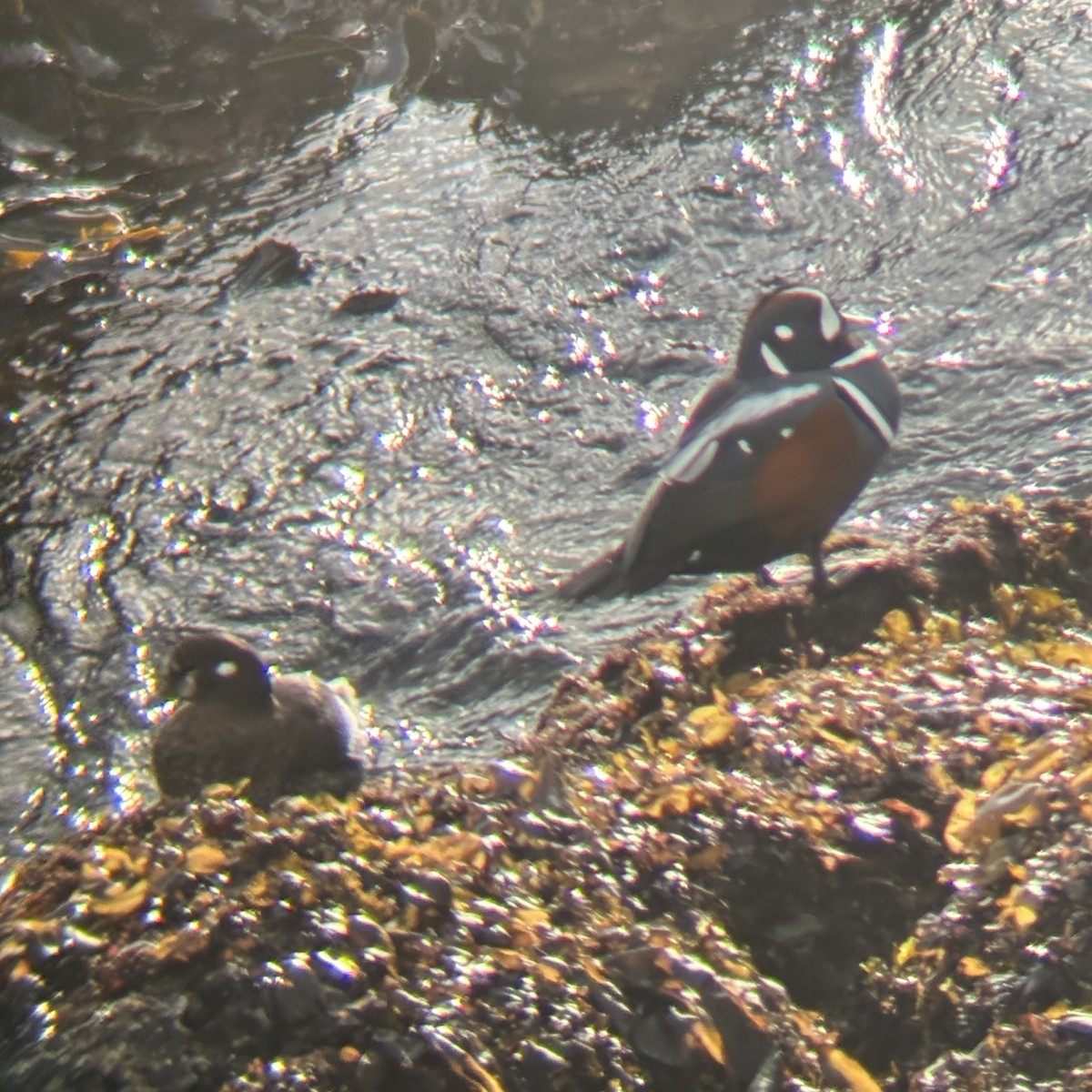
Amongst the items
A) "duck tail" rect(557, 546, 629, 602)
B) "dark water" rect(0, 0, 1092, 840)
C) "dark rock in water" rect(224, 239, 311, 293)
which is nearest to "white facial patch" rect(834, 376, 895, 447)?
"dark water" rect(0, 0, 1092, 840)

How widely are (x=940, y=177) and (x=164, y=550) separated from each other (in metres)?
4.14

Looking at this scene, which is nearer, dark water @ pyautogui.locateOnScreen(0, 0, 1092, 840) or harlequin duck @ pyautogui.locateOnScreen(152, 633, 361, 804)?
harlequin duck @ pyautogui.locateOnScreen(152, 633, 361, 804)

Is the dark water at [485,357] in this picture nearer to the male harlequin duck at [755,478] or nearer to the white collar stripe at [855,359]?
the male harlequin duck at [755,478]

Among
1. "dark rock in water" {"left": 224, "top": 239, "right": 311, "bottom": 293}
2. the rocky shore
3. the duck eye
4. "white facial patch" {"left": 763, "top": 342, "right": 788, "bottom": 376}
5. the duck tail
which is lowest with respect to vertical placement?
the rocky shore

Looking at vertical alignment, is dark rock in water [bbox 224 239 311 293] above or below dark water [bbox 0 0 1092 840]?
above

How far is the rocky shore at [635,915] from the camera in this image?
226 cm

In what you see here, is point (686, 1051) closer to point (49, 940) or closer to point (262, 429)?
point (49, 940)

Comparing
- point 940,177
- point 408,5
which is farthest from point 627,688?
point 408,5

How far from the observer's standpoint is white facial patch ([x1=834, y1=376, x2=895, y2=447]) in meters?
4.36

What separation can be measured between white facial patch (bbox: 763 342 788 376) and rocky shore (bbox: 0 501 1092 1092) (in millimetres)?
1305

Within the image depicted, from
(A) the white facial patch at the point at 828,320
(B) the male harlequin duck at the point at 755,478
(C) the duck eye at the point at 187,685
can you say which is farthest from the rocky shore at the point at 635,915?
(A) the white facial patch at the point at 828,320

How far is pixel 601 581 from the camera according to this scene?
4.32 meters

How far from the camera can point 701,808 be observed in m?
2.89

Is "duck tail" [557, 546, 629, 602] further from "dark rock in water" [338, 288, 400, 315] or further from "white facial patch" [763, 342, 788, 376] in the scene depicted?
"dark rock in water" [338, 288, 400, 315]
